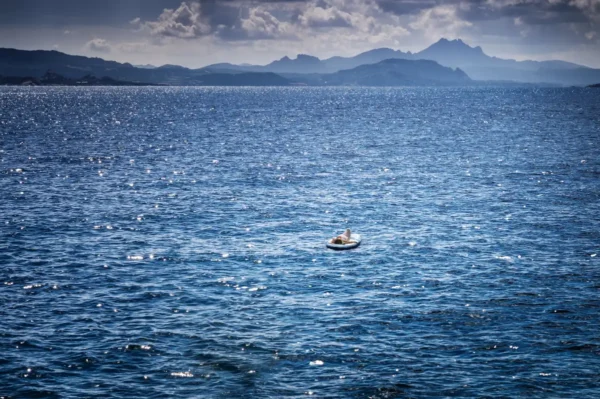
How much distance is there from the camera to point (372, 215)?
8175 cm

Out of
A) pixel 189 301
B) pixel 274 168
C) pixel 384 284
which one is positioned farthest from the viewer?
pixel 274 168

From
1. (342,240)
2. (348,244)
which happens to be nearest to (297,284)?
(348,244)

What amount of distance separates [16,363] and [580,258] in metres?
50.7

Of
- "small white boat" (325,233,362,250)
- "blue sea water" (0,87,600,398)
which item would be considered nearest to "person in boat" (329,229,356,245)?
"small white boat" (325,233,362,250)

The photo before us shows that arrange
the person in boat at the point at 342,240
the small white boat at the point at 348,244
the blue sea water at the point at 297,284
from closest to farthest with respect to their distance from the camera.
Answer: the blue sea water at the point at 297,284, the small white boat at the point at 348,244, the person in boat at the point at 342,240

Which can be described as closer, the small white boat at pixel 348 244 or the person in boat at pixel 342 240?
the small white boat at pixel 348 244

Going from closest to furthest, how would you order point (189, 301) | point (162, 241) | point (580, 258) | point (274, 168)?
point (189, 301)
point (580, 258)
point (162, 241)
point (274, 168)

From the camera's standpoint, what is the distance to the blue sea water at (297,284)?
1494 inches

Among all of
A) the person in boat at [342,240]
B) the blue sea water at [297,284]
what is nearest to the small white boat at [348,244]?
the person in boat at [342,240]

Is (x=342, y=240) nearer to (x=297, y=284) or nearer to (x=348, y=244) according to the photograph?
(x=348, y=244)

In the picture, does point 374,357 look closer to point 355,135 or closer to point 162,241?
point 162,241

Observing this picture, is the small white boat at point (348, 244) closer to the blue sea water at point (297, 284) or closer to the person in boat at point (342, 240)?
the person in boat at point (342, 240)

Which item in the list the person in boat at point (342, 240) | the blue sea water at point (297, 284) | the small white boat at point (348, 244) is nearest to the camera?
the blue sea water at point (297, 284)

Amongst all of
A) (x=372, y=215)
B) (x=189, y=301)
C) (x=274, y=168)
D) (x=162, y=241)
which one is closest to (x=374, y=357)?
(x=189, y=301)
